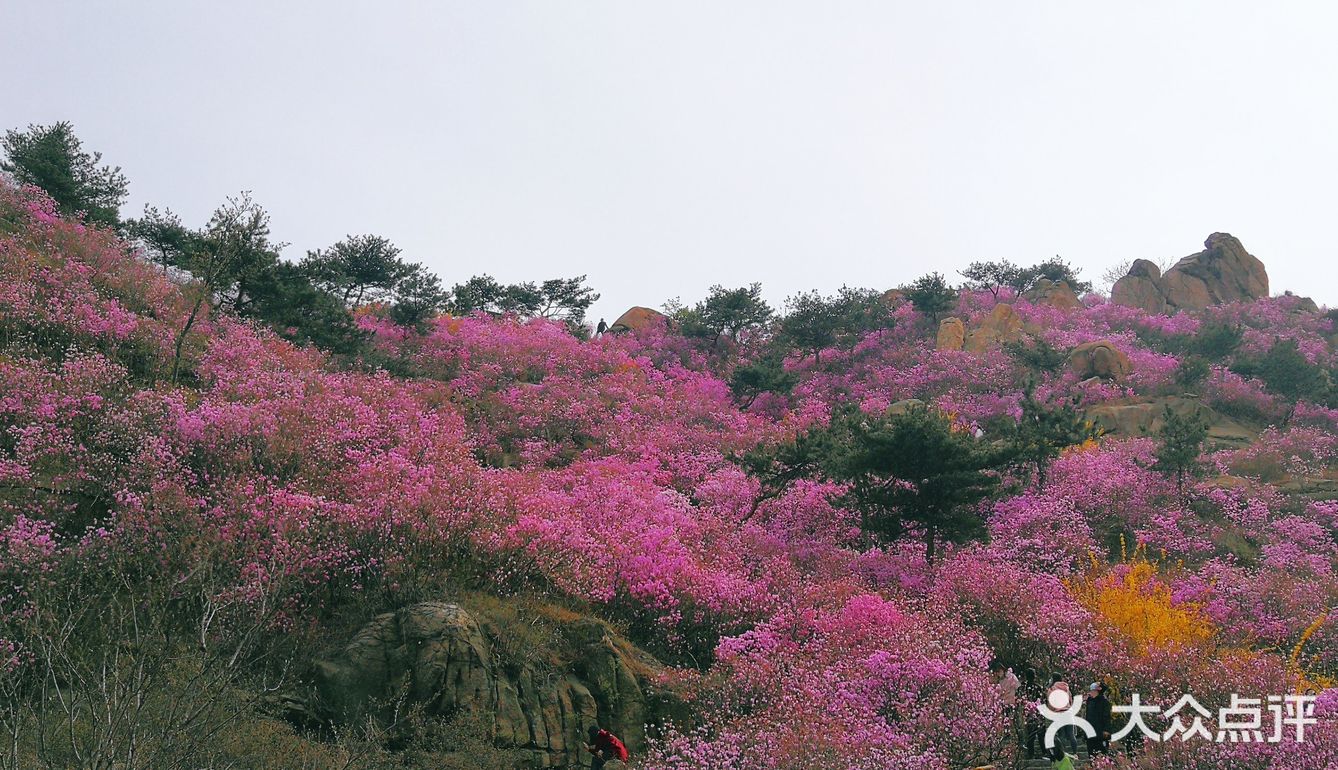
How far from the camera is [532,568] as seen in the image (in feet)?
48.0

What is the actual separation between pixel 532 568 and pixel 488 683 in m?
3.10

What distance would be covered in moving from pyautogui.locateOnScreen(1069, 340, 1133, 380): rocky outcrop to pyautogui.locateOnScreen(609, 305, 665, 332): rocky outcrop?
1936 centimetres

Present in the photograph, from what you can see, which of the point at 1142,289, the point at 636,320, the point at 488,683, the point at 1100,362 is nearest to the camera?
the point at 488,683

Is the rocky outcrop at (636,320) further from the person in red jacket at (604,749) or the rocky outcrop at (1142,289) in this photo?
the person in red jacket at (604,749)

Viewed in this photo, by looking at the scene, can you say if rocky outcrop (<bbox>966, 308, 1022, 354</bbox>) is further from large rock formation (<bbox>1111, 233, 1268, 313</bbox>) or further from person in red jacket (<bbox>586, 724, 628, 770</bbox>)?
person in red jacket (<bbox>586, 724, 628, 770</bbox>)

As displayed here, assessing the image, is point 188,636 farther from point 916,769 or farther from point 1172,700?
point 1172,700

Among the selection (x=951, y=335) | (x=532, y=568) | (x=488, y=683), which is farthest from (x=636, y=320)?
(x=488, y=683)

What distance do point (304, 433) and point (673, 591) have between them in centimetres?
842

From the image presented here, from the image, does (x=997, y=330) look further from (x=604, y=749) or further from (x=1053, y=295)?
(x=604, y=749)

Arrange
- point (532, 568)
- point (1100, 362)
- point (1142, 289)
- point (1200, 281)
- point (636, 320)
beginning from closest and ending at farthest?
point (532, 568), point (1100, 362), point (636, 320), point (1200, 281), point (1142, 289)

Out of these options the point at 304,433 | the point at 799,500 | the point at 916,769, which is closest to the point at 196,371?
the point at 304,433

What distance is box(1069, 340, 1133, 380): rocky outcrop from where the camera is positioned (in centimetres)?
3184

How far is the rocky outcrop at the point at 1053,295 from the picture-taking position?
4440 centimetres

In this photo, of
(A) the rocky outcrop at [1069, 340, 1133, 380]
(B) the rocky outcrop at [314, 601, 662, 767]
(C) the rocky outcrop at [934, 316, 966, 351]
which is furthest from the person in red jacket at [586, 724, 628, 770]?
(C) the rocky outcrop at [934, 316, 966, 351]
